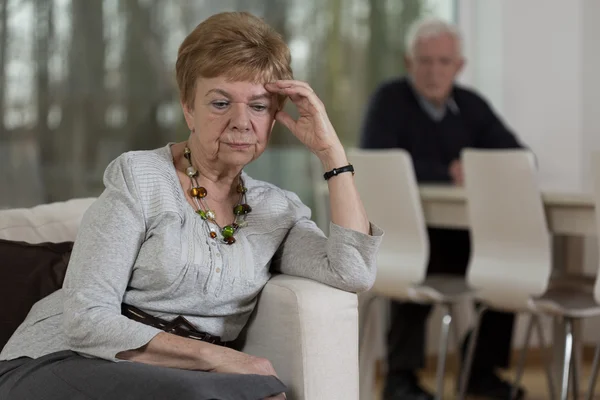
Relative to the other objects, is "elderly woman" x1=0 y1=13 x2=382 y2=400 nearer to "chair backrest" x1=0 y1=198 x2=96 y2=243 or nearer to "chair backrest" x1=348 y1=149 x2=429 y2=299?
"chair backrest" x1=0 y1=198 x2=96 y2=243

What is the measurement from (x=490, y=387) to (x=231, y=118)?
2.32 metres

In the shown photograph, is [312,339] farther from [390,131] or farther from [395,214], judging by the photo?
[390,131]

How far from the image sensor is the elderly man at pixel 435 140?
3885 mm

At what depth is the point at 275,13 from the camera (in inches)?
177

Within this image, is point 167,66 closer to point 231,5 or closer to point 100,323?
point 231,5

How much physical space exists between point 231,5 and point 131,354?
2843mm

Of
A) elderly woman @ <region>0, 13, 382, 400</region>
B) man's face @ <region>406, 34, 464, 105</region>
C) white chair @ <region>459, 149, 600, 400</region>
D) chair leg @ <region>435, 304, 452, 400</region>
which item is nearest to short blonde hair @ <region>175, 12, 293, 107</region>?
elderly woman @ <region>0, 13, 382, 400</region>

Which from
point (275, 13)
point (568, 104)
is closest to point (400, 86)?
point (275, 13)

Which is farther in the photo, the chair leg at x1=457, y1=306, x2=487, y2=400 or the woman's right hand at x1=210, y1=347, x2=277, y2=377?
the chair leg at x1=457, y1=306, x2=487, y2=400

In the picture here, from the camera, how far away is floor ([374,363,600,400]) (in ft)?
13.1

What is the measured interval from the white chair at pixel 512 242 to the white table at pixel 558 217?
0.06 metres

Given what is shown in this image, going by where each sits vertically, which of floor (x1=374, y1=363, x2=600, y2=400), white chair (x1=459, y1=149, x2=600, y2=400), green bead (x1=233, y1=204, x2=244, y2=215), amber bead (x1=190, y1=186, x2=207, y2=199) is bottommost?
floor (x1=374, y1=363, x2=600, y2=400)

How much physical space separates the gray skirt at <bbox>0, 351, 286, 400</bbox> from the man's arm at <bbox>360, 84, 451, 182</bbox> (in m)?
2.40

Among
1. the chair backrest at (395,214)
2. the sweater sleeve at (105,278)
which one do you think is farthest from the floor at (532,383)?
the sweater sleeve at (105,278)
